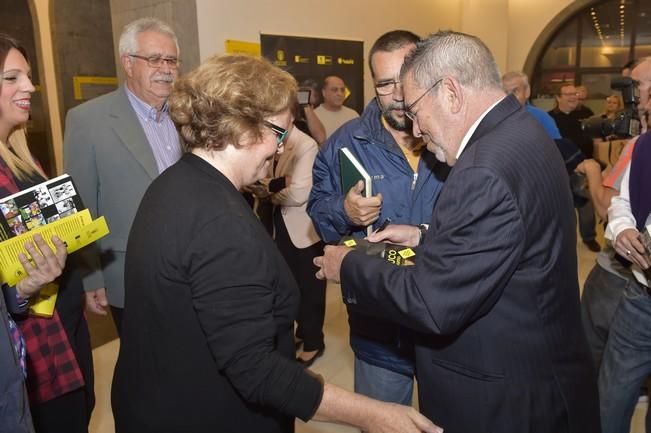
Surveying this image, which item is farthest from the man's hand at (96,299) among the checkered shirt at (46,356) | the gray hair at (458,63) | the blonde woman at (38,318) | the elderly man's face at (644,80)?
the elderly man's face at (644,80)

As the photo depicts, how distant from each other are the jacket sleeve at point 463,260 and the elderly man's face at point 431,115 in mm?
210

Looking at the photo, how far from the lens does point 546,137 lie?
4.01ft

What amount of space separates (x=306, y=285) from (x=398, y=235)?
1.72 meters

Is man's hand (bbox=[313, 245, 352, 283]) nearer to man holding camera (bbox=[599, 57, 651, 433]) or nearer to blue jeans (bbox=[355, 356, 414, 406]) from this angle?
blue jeans (bbox=[355, 356, 414, 406])

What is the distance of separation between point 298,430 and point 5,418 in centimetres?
A: 197

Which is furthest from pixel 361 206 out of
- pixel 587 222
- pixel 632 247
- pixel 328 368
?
pixel 587 222

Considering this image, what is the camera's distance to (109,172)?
2.08 m

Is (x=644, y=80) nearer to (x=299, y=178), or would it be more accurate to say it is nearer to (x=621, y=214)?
(x=621, y=214)

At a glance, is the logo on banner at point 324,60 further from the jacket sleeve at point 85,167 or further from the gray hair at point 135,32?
the jacket sleeve at point 85,167

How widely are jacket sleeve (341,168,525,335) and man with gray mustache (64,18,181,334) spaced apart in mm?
1366

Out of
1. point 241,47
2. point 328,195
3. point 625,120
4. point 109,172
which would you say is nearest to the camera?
point 328,195

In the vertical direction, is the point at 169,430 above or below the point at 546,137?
below

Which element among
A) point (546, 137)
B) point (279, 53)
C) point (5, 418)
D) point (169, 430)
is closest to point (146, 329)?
point (169, 430)

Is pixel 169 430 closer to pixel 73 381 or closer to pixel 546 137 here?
pixel 73 381
